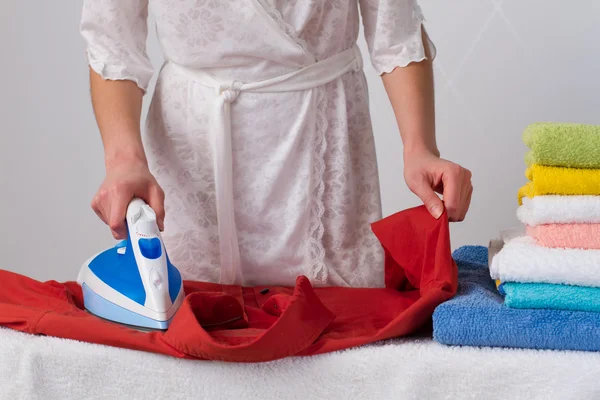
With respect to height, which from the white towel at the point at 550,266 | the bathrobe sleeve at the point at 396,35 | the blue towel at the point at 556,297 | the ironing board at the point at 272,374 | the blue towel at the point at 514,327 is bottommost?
the ironing board at the point at 272,374

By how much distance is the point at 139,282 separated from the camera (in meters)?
0.96

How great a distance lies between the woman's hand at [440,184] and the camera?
104 cm

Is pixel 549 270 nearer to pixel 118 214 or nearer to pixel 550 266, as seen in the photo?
pixel 550 266

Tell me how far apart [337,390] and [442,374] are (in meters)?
0.11

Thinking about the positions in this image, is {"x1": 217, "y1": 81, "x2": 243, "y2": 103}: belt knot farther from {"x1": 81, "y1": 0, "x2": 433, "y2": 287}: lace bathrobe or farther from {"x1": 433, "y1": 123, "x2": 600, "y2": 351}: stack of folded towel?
{"x1": 433, "y1": 123, "x2": 600, "y2": 351}: stack of folded towel

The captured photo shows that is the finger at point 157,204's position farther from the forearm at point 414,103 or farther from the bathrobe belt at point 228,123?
the forearm at point 414,103

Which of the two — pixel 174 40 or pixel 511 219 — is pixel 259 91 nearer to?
pixel 174 40

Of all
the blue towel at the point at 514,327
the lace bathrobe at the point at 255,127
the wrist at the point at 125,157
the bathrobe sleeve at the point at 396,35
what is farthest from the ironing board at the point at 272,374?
the bathrobe sleeve at the point at 396,35

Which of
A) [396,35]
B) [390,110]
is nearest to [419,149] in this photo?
[396,35]

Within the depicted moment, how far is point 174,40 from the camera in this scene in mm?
1222

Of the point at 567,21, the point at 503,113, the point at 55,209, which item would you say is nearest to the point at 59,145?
the point at 55,209

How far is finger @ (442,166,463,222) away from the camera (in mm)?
1039

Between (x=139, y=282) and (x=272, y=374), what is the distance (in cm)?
20

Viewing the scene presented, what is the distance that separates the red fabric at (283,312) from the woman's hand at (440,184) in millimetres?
22
